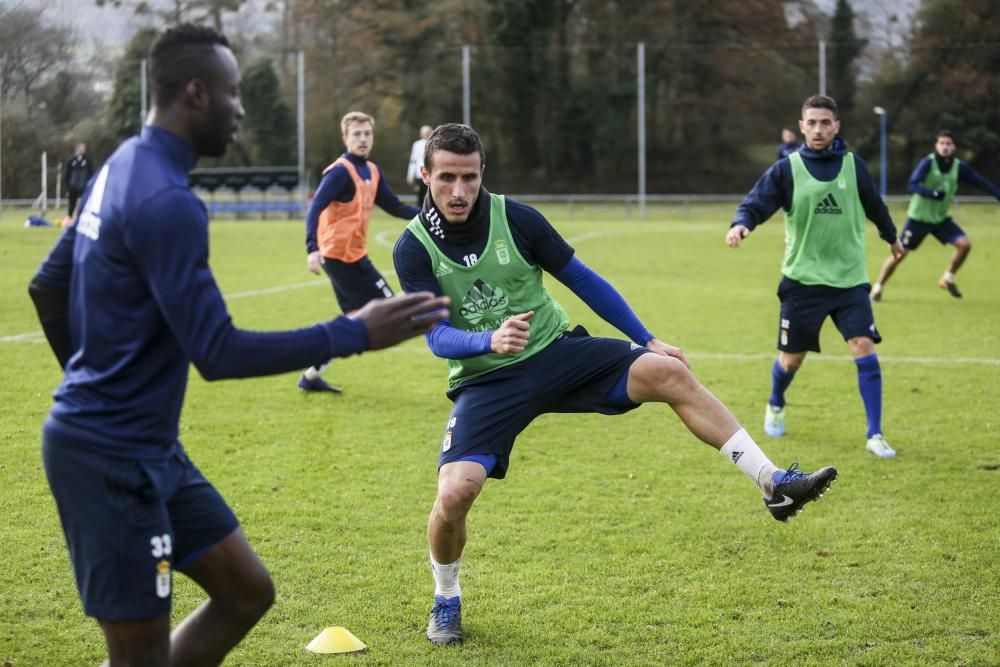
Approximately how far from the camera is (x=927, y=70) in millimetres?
43250

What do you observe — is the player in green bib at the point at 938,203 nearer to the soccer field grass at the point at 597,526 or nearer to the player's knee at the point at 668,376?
the soccer field grass at the point at 597,526

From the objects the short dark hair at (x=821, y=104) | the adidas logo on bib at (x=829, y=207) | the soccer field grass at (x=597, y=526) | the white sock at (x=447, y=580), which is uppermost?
the short dark hair at (x=821, y=104)

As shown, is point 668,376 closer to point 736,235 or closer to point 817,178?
point 736,235

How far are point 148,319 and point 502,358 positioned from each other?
2235mm

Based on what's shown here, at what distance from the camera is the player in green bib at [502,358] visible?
4.84 m

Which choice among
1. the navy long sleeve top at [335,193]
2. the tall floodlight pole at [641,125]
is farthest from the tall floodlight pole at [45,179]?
the navy long sleeve top at [335,193]

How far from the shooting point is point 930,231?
16781 mm

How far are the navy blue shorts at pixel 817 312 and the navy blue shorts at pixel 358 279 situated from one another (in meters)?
3.56

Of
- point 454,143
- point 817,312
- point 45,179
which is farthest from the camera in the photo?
point 45,179

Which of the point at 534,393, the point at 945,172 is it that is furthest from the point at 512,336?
the point at 945,172

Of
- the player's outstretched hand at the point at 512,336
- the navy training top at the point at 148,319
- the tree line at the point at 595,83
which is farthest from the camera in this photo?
the tree line at the point at 595,83

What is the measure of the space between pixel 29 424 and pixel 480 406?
5032 millimetres

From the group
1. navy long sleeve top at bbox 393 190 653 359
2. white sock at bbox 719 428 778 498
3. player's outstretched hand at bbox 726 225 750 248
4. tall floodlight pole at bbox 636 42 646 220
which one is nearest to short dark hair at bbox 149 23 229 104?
navy long sleeve top at bbox 393 190 653 359

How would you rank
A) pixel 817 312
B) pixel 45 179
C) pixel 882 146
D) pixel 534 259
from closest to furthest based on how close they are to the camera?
pixel 534 259 → pixel 817 312 → pixel 45 179 → pixel 882 146
